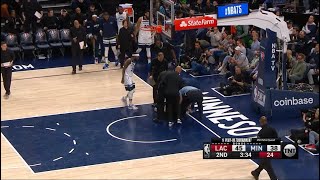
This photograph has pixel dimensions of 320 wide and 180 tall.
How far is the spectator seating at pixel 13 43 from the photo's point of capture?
26.2 metres

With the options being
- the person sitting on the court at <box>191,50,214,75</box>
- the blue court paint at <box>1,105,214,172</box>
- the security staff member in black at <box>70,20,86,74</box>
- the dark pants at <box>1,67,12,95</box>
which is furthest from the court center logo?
the dark pants at <box>1,67,12,95</box>

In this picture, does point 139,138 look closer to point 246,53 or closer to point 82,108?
point 82,108

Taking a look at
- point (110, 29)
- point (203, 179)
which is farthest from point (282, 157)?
point (110, 29)

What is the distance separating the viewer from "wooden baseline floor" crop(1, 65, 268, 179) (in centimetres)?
1623

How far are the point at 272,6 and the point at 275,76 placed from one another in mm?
9364

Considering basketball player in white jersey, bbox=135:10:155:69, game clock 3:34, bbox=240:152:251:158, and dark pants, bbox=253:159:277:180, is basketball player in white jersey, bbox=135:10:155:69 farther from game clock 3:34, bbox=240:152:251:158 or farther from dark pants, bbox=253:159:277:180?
game clock 3:34, bbox=240:152:251:158

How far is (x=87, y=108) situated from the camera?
69.1 feet

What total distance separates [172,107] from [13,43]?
9257 millimetres

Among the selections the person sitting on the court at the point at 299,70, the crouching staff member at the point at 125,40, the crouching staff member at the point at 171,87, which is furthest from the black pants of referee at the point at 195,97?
the crouching staff member at the point at 125,40

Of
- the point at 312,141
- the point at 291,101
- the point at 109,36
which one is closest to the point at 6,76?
the point at 109,36

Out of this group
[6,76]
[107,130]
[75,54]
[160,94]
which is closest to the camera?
[160,94]

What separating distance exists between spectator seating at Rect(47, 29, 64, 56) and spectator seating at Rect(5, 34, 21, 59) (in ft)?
3.89

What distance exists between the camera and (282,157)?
10.6 metres

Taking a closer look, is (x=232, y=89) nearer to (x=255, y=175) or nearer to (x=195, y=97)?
(x=195, y=97)
